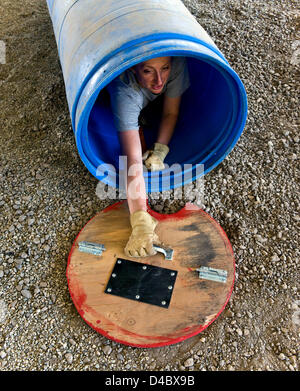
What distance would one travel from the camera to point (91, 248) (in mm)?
1517

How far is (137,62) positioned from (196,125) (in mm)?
769

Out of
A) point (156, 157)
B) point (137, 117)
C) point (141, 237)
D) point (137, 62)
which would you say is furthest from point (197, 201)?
point (137, 62)

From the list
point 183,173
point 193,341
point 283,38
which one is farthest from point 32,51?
point 193,341

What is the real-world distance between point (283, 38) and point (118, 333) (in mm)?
2186

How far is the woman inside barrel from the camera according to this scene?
57.9 inches

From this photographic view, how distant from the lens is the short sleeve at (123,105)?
159 centimetres

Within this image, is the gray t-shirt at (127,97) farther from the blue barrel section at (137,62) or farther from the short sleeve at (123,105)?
the blue barrel section at (137,62)

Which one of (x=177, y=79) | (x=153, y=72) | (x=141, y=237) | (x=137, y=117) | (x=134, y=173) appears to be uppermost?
(x=153, y=72)

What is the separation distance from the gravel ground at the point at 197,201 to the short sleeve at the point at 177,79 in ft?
1.50

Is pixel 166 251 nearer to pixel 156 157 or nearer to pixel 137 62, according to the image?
pixel 156 157

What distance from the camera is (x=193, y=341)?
4.34 ft

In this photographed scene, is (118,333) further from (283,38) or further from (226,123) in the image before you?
(283,38)

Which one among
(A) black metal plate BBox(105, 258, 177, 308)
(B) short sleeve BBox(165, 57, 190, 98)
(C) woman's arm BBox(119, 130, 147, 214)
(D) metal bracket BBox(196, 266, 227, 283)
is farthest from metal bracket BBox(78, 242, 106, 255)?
(B) short sleeve BBox(165, 57, 190, 98)

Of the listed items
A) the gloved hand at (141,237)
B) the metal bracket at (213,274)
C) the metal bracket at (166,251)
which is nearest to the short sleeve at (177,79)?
the gloved hand at (141,237)
